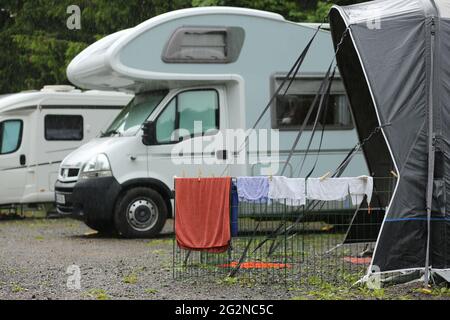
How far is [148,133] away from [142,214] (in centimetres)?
124

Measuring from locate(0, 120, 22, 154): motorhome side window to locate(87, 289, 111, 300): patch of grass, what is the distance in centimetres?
1041

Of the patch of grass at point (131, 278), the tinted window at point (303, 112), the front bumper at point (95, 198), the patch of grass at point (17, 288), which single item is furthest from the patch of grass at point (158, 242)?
the patch of grass at point (17, 288)

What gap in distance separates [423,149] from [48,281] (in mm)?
3908

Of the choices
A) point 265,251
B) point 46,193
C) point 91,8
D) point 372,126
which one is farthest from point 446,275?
point 91,8

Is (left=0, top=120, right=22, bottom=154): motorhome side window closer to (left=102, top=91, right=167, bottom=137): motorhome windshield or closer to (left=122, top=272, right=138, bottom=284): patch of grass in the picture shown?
(left=102, top=91, right=167, bottom=137): motorhome windshield

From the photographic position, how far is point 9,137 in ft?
61.9

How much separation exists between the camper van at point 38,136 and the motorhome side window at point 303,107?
5.69 metres

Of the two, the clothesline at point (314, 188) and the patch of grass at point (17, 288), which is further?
the clothesline at point (314, 188)

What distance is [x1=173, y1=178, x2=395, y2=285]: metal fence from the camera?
9758 millimetres

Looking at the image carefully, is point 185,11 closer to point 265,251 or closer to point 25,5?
point 265,251

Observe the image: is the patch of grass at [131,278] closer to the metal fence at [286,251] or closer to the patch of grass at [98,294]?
the metal fence at [286,251]

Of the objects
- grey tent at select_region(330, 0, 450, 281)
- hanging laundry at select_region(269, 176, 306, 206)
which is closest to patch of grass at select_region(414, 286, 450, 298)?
grey tent at select_region(330, 0, 450, 281)

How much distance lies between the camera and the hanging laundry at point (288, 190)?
30.6 ft

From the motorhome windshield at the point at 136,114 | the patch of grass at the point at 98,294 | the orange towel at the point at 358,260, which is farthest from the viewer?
the motorhome windshield at the point at 136,114
